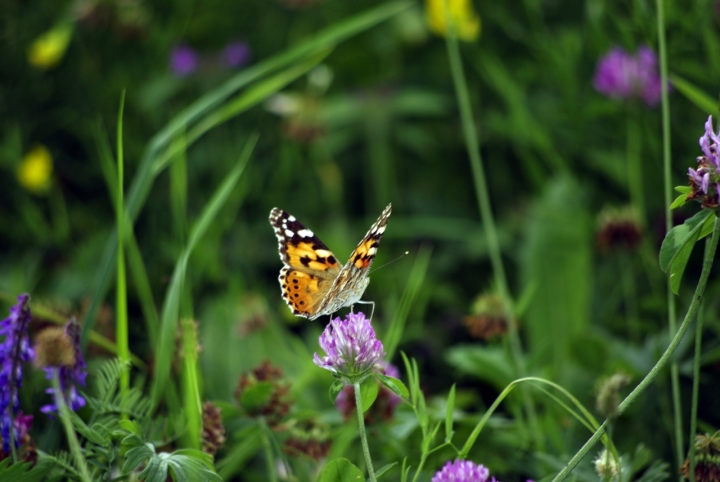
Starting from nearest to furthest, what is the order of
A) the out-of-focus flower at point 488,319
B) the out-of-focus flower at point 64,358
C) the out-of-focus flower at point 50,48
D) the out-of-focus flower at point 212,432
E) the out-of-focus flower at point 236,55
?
the out-of-focus flower at point 64,358
the out-of-focus flower at point 212,432
the out-of-focus flower at point 488,319
the out-of-focus flower at point 50,48
the out-of-focus flower at point 236,55

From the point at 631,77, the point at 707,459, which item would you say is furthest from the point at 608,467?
the point at 631,77

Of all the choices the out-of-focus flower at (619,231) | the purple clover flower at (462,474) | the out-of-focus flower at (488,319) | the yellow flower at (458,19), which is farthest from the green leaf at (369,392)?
the yellow flower at (458,19)

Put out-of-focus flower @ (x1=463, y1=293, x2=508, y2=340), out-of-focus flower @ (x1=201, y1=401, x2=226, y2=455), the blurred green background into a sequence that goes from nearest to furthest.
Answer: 1. out-of-focus flower @ (x1=201, y1=401, x2=226, y2=455)
2. out-of-focus flower @ (x1=463, y1=293, x2=508, y2=340)
3. the blurred green background

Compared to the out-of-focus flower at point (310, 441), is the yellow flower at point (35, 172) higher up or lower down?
higher up

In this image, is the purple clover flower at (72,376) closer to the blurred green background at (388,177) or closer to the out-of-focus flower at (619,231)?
the blurred green background at (388,177)

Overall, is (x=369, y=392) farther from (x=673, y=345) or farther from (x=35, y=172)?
(x=35, y=172)

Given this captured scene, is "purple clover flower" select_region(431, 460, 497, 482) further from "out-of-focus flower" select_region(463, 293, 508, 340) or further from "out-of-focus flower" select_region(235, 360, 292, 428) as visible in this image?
"out-of-focus flower" select_region(463, 293, 508, 340)

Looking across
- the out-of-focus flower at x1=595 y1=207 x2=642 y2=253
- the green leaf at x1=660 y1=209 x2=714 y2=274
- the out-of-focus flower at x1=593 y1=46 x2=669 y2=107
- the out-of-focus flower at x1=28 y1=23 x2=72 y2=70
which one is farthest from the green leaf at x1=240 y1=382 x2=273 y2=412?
the out-of-focus flower at x1=28 y1=23 x2=72 y2=70
